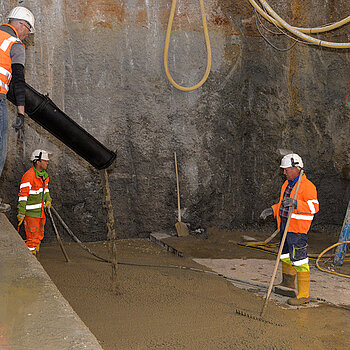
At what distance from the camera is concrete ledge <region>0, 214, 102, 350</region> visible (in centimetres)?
232

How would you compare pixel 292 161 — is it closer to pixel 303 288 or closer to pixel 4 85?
pixel 303 288

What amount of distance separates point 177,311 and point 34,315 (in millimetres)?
2281

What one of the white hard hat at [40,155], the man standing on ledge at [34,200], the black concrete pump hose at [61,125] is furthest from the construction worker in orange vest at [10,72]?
the white hard hat at [40,155]

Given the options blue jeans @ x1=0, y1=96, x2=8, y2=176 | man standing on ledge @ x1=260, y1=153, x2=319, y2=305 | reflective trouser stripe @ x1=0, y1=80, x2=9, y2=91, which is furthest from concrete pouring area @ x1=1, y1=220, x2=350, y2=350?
reflective trouser stripe @ x1=0, y1=80, x2=9, y2=91

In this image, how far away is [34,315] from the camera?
264 centimetres

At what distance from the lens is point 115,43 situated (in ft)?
25.5

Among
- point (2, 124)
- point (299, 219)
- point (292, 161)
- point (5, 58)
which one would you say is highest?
point (5, 58)

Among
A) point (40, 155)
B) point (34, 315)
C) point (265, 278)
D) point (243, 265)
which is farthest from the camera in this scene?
point (243, 265)

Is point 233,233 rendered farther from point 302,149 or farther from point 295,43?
point 295,43

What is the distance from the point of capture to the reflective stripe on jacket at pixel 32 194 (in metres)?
6.36

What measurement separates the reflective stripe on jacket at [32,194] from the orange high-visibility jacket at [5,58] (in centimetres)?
225

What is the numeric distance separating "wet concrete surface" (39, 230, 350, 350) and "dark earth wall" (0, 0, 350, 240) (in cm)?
154

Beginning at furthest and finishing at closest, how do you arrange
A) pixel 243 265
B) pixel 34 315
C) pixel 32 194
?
pixel 243 265
pixel 32 194
pixel 34 315

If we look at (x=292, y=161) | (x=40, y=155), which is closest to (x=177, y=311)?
(x=292, y=161)
